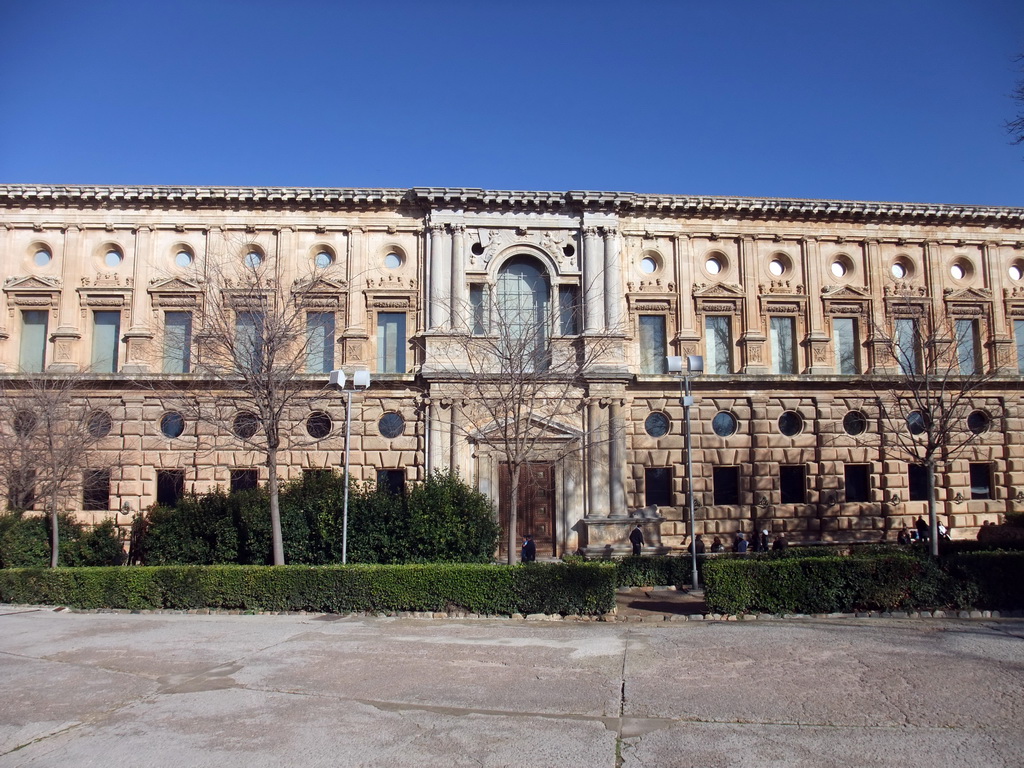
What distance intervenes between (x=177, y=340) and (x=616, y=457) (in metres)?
16.5

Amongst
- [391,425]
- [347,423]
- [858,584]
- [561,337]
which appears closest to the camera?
[858,584]

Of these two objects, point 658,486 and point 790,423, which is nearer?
point 658,486

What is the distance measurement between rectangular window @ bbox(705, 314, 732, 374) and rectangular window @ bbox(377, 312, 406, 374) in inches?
458

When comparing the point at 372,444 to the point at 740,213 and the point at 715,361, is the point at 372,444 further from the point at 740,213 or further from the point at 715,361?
the point at 740,213

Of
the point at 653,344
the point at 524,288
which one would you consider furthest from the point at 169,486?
the point at 653,344

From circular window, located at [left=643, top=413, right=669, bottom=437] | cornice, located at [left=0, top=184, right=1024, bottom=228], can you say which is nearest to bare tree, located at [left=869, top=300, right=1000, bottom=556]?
cornice, located at [left=0, top=184, right=1024, bottom=228]

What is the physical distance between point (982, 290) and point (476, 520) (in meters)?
23.2

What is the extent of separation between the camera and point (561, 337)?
88.3ft

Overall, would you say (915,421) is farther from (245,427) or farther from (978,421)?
(245,427)

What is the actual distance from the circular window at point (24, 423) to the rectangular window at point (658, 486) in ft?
65.8

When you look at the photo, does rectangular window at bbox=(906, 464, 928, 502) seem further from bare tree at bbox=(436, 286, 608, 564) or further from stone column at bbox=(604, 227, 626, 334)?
bare tree at bbox=(436, 286, 608, 564)

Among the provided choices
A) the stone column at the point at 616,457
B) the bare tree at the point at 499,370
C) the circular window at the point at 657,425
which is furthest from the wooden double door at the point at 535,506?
the circular window at the point at 657,425

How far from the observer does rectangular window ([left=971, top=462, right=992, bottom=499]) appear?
2880 cm

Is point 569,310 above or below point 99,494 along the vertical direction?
above
